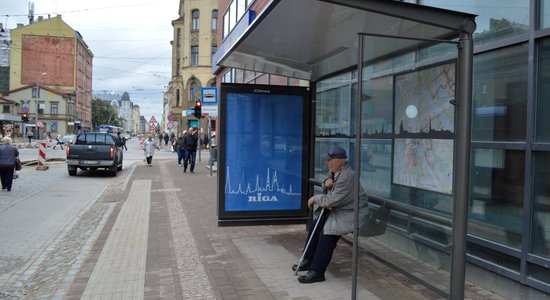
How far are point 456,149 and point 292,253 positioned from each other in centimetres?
325

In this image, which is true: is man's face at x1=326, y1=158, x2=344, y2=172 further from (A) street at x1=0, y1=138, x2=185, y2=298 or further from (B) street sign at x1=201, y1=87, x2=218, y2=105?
(B) street sign at x1=201, y1=87, x2=218, y2=105

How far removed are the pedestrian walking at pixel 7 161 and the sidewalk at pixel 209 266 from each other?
5.42 meters

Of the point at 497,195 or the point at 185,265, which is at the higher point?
the point at 497,195

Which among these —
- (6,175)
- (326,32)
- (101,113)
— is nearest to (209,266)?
(326,32)

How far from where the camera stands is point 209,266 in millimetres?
5742

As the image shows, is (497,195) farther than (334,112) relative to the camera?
No

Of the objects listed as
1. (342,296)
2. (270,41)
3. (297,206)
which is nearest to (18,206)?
(297,206)

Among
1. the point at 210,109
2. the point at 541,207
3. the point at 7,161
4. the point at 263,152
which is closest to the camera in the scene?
the point at 541,207

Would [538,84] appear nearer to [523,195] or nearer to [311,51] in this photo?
Answer: [523,195]

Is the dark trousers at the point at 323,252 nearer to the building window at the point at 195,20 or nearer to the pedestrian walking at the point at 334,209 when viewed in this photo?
the pedestrian walking at the point at 334,209

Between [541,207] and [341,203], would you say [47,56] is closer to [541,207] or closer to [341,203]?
[341,203]

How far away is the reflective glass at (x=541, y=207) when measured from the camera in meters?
4.10

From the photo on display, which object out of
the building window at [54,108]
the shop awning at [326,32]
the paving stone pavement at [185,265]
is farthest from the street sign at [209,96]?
the building window at [54,108]

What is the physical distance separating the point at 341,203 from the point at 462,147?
5.30 feet
